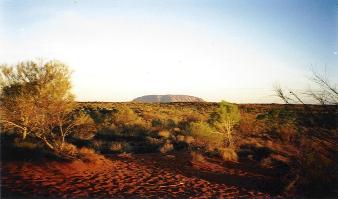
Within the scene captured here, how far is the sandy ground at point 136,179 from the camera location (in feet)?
36.2

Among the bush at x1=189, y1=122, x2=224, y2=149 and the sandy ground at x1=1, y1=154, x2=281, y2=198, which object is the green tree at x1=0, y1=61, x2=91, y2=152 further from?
the bush at x1=189, y1=122, x2=224, y2=149

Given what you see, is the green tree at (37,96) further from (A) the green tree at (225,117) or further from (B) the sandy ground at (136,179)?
(A) the green tree at (225,117)

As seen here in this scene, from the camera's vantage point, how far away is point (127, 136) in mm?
25016

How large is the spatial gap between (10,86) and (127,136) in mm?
10588

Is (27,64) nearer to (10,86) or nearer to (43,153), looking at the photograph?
(10,86)

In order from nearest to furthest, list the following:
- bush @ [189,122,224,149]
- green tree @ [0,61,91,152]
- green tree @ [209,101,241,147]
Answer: green tree @ [0,61,91,152]
green tree @ [209,101,241,147]
bush @ [189,122,224,149]

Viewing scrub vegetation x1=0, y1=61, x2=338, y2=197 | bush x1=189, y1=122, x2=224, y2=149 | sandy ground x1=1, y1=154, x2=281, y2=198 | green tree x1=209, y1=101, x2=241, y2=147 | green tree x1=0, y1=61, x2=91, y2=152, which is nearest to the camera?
sandy ground x1=1, y1=154, x2=281, y2=198

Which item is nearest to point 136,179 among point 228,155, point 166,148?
point 228,155

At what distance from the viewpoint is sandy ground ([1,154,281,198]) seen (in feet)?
36.2

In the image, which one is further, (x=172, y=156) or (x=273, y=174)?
(x=172, y=156)

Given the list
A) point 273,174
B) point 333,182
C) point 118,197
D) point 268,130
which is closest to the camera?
point 118,197

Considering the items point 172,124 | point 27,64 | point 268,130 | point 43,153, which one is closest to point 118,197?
point 43,153

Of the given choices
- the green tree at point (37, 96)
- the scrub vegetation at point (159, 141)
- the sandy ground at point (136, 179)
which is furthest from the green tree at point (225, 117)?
the green tree at point (37, 96)

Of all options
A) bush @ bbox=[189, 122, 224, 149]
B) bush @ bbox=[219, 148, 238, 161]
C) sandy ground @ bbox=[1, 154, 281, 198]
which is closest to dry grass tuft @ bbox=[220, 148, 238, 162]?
bush @ bbox=[219, 148, 238, 161]
